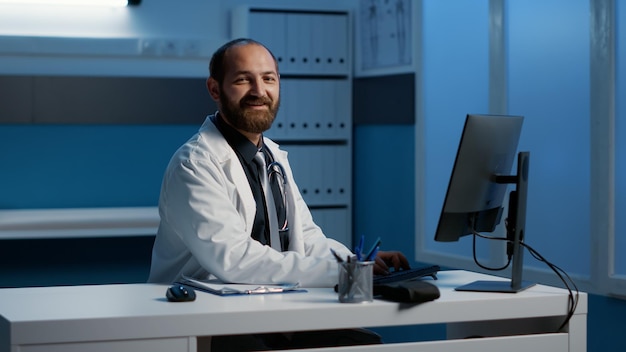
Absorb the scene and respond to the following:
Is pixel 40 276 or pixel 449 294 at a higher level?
pixel 449 294

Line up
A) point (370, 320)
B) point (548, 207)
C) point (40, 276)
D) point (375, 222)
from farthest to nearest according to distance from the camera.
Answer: point (375, 222) → point (40, 276) → point (548, 207) → point (370, 320)

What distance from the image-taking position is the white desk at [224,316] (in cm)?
179

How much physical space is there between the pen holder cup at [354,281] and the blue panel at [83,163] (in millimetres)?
2887

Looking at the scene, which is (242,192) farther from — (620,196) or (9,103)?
(9,103)

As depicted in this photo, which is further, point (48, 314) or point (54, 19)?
point (54, 19)

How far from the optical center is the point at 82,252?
4480mm

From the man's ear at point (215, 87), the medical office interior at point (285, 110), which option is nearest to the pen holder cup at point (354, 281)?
the man's ear at point (215, 87)

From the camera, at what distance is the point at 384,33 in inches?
183

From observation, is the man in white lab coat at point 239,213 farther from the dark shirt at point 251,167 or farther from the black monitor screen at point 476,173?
the black monitor screen at point 476,173

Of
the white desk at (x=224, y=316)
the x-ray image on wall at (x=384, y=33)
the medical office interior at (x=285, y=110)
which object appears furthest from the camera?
the x-ray image on wall at (x=384, y=33)

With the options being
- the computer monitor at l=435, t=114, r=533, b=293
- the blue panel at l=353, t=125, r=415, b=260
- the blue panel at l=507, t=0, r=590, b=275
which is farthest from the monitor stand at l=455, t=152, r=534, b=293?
the blue panel at l=353, t=125, r=415, b=260

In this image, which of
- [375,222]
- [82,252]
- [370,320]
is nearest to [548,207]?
[375,222]

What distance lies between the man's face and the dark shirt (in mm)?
27

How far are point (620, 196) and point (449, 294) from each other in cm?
135
